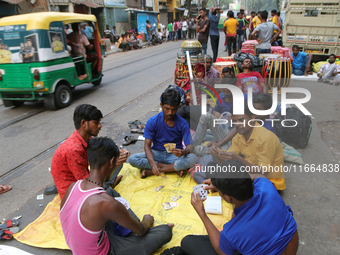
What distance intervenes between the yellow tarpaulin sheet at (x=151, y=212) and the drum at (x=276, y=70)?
15.1 feet

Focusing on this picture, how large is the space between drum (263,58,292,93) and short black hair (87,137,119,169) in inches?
236

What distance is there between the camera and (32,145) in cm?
478

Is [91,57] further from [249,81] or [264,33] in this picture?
[264,33]

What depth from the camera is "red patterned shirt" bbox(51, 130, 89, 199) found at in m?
2.46

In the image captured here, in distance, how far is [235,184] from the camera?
1.63 metres

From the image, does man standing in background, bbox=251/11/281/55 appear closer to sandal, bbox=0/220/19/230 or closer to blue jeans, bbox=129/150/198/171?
blue jeans, bbox=129/150/198/171

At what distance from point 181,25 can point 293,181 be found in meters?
24.4

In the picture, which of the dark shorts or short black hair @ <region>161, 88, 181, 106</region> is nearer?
short black hair @ <region>161, 88, 181, 106</region>

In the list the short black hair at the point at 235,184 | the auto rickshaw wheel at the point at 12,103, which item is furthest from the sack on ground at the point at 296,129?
the auto rickshaw wheel at the point at 12,103

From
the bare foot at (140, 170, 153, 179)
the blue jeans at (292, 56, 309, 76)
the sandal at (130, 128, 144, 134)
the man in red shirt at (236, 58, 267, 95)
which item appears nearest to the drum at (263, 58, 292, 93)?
the man in red shirt at (236, 58, 267, 95)

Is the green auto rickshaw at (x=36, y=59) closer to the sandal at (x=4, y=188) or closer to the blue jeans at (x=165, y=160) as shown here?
the sandal at (x=4, y=188)

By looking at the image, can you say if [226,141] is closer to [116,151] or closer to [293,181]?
[293,181]

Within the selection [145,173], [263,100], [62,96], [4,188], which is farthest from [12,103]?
[263,100]

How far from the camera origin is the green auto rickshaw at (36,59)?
19.2 ft
